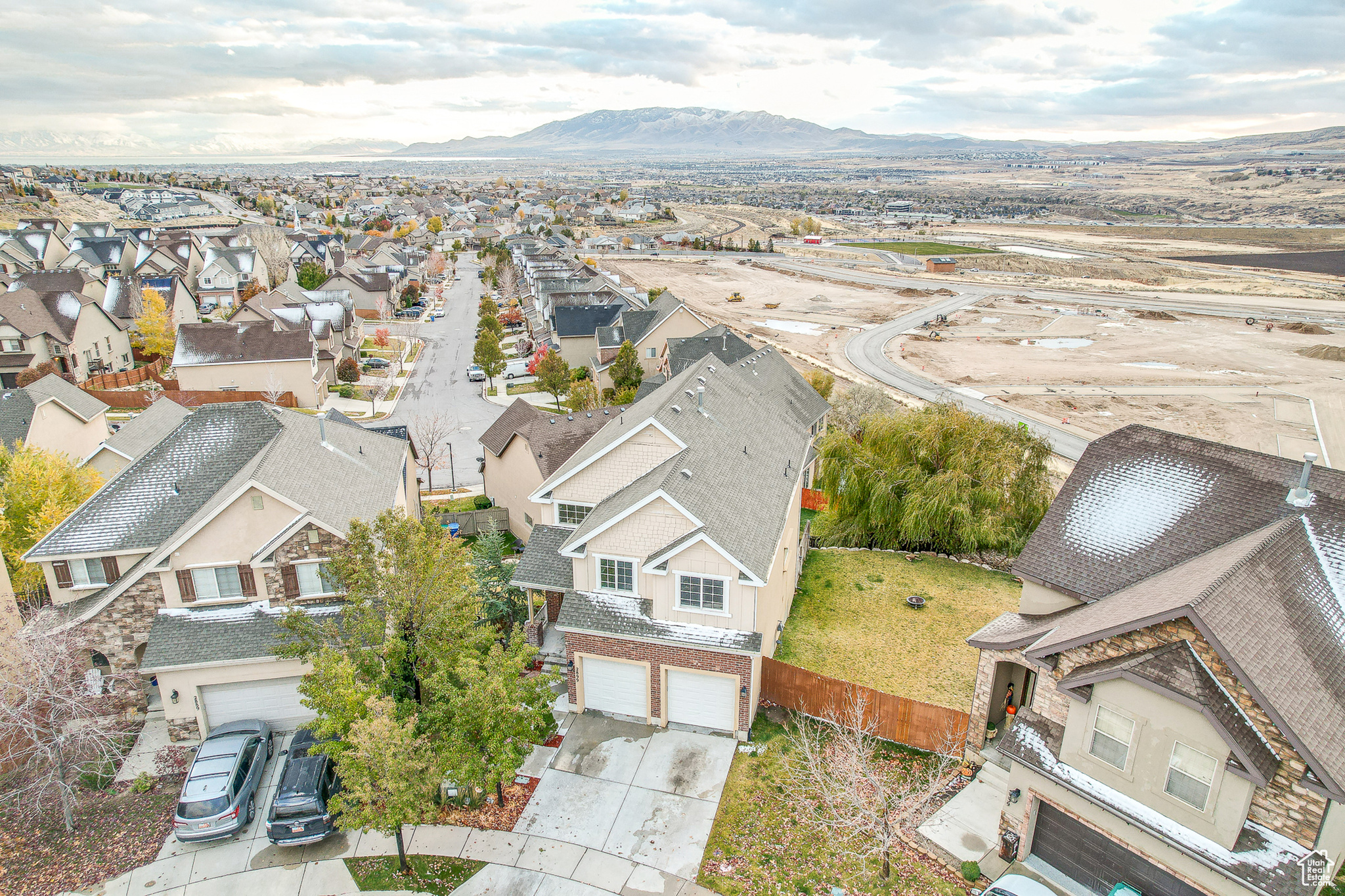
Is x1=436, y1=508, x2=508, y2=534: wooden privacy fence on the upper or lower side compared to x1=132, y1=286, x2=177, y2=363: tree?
lower

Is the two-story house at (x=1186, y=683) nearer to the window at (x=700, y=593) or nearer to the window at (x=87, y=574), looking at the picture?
the window at (x=700, y=593)

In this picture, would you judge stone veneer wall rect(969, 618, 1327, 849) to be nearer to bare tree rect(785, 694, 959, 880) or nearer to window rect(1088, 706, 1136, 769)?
window rect(1088, 706, 1136, 769)

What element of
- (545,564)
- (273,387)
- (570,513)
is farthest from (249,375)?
(545,564)

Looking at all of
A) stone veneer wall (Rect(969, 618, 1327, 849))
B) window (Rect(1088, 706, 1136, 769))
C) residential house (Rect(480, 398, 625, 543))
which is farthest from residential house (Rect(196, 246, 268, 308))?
stone veneer wall (Rect(969, 618, 1327, 849))

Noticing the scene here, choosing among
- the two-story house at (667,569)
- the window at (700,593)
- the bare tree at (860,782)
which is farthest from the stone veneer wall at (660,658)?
the bare tree at (860,782)

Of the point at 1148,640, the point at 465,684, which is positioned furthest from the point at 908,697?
the point at 465,684

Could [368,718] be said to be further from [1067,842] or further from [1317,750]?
[1317,750]

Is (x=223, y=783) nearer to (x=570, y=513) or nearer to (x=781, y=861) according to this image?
(x=570, y=513)
